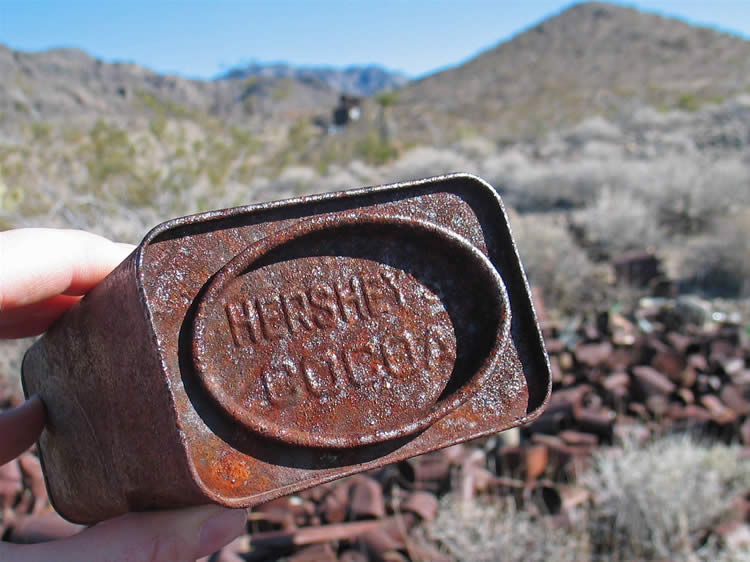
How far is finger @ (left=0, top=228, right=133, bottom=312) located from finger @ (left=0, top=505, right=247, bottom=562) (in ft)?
1.80

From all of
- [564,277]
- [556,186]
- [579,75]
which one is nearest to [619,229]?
[564,277]

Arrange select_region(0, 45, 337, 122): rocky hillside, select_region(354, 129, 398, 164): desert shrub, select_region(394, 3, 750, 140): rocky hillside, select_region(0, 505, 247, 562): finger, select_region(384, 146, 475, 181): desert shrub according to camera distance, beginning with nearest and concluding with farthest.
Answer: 1. select_region(0, 505, 247, 562): finger
2. select_region(0, 45, 337, 122): rocky hillside
3. select_region(384, 146, 475, 181): desert shrub
4. select_region(354, 129, 398, 164): desert shrub
5. select_region(394, 3, 750, 140): rocky hillside

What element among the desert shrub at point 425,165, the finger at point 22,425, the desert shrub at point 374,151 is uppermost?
the desert shrub at point 374,151

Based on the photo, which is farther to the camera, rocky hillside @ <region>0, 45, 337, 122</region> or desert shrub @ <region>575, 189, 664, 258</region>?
rocky hillside @ <region>0, 45, 337, 122</region>

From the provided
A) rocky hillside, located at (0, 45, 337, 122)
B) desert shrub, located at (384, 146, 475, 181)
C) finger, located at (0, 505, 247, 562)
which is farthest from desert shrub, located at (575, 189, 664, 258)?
finger, located at (0, 505, 247, 562)

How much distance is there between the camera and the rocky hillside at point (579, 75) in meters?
32.6

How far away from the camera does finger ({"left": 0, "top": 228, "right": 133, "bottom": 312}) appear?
4.83 ft

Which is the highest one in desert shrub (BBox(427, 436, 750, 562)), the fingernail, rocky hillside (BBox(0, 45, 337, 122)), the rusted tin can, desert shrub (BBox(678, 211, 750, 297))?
rocky hillside (BBox(0, 45, 337, 122))

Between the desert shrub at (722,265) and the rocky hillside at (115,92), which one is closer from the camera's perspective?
the desert shrub at (722,265)

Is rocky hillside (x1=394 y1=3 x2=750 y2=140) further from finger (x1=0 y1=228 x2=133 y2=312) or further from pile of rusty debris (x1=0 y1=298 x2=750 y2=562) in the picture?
finger (x1=0 y1=228 x2=133 y2=312)

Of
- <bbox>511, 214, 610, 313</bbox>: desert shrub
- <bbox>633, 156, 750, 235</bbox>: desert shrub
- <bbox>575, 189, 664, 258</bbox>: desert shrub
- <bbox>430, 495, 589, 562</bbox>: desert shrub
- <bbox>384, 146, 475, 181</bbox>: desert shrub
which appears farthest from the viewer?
<bbox>384, 146, 475, 181</bbox>: desert shrub

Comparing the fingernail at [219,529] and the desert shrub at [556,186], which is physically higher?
the desert shrub at [556,186]

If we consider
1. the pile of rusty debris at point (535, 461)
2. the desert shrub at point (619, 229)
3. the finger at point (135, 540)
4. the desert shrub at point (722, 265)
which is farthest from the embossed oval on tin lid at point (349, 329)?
the desert shrub at point (619, 229)

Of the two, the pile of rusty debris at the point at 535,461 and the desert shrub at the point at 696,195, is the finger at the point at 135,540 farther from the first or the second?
the desert shrub at the point at 696,195
